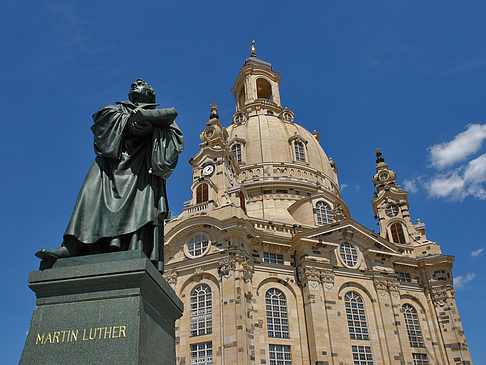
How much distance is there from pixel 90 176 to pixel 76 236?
1050 mm

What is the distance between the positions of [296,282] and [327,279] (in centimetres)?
247

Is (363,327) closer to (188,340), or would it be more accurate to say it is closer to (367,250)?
(367,250)

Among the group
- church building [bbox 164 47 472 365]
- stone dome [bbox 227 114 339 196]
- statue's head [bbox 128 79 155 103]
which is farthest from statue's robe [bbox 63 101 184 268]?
stone dome [bbox 227 114 339 196]

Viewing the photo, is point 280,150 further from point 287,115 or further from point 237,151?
point 287,115

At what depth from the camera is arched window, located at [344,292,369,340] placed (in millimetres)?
32438

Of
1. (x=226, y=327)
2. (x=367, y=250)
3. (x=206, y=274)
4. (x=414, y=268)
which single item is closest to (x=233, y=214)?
(x=206, y=274)

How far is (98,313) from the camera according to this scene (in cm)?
518

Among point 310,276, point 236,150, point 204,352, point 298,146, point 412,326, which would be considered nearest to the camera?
point 204,352

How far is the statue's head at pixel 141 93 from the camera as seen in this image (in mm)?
7340

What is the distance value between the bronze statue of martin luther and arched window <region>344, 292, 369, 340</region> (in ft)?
97.1

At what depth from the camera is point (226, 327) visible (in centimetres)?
2845

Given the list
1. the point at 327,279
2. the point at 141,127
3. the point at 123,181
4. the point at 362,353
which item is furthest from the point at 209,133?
the point at 123,181

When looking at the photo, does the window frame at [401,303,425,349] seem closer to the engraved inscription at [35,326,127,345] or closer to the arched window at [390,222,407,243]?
the arched window at [390,222,407,243]

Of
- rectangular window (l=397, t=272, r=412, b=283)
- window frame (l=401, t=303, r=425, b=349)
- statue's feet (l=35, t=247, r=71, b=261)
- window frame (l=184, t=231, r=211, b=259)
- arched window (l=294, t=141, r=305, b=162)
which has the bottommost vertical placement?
statue's feet (l=35, t=247, r=71, b=261)
